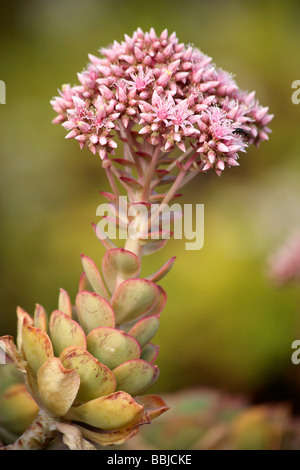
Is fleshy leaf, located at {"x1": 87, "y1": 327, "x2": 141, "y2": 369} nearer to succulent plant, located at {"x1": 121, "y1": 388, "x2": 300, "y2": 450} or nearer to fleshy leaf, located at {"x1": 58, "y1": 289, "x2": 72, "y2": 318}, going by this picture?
fleshy leaf, located at {"x1": 58, "y1": 289, "x2": 72, "y2": 318}

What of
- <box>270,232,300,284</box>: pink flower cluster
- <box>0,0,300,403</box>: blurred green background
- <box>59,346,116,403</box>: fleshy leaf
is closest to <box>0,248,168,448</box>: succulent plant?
<box>59,346,116,403</box>: fleshy leaf

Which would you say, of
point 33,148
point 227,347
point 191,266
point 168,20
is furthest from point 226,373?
point 168,20

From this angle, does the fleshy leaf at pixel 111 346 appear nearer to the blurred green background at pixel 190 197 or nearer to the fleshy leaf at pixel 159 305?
the fleshy leaf at pixel 159 305

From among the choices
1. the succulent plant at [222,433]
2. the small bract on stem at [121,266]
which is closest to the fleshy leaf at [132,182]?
the small bract on stem at [121,266]

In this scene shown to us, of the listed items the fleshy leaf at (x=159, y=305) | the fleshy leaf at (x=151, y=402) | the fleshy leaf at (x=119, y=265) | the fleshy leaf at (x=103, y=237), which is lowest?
the fleshy leaf at (x=151, y=402)

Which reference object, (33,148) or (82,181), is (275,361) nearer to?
(82,181)

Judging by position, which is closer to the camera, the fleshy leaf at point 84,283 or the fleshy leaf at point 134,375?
the fleshy leaf at point 134,375
